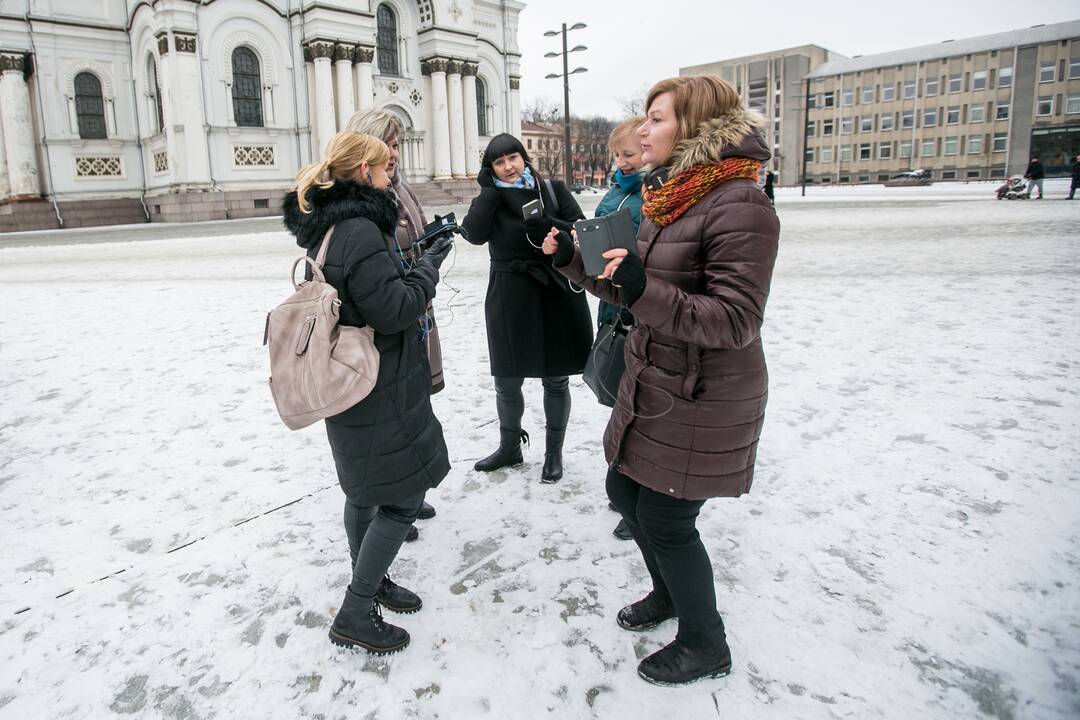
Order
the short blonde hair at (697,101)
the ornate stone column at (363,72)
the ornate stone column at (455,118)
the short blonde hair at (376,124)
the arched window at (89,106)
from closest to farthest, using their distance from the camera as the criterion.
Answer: the short blonde hair at (697,101) → the short blonde hair at (376,124) → the arched window at (89,106) → the ornate stone column at (363,72) → the ornate stone column at (455,118)

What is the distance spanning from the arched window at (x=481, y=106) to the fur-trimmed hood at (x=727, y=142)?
121 ft

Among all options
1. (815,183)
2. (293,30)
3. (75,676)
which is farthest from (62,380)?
(815,183)

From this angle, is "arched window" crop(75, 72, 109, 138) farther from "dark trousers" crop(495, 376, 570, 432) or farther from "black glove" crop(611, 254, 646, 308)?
"black glove" crop(611, 254, 646, 308)

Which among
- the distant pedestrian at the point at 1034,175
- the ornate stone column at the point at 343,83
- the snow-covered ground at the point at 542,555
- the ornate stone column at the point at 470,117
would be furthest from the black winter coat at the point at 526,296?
the ornate stone column at the point at 470,117

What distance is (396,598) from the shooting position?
2645 mm

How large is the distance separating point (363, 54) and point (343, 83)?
5.33ft

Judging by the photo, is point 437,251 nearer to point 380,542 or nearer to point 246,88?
point 380,542

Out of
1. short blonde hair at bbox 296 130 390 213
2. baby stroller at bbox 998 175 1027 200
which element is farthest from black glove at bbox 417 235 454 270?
baby stroller at bbox 998 175 1027 200

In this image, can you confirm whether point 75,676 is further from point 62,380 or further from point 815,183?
point 815,183

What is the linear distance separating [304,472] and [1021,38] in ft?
278

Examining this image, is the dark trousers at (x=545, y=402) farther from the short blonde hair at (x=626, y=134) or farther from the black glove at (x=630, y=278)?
the black glove at (x=630, y=278)

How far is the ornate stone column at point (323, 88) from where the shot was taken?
28.5 meters

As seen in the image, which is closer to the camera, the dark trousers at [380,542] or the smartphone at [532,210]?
the dark trousers at [380,542]

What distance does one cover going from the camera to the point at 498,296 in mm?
3715
